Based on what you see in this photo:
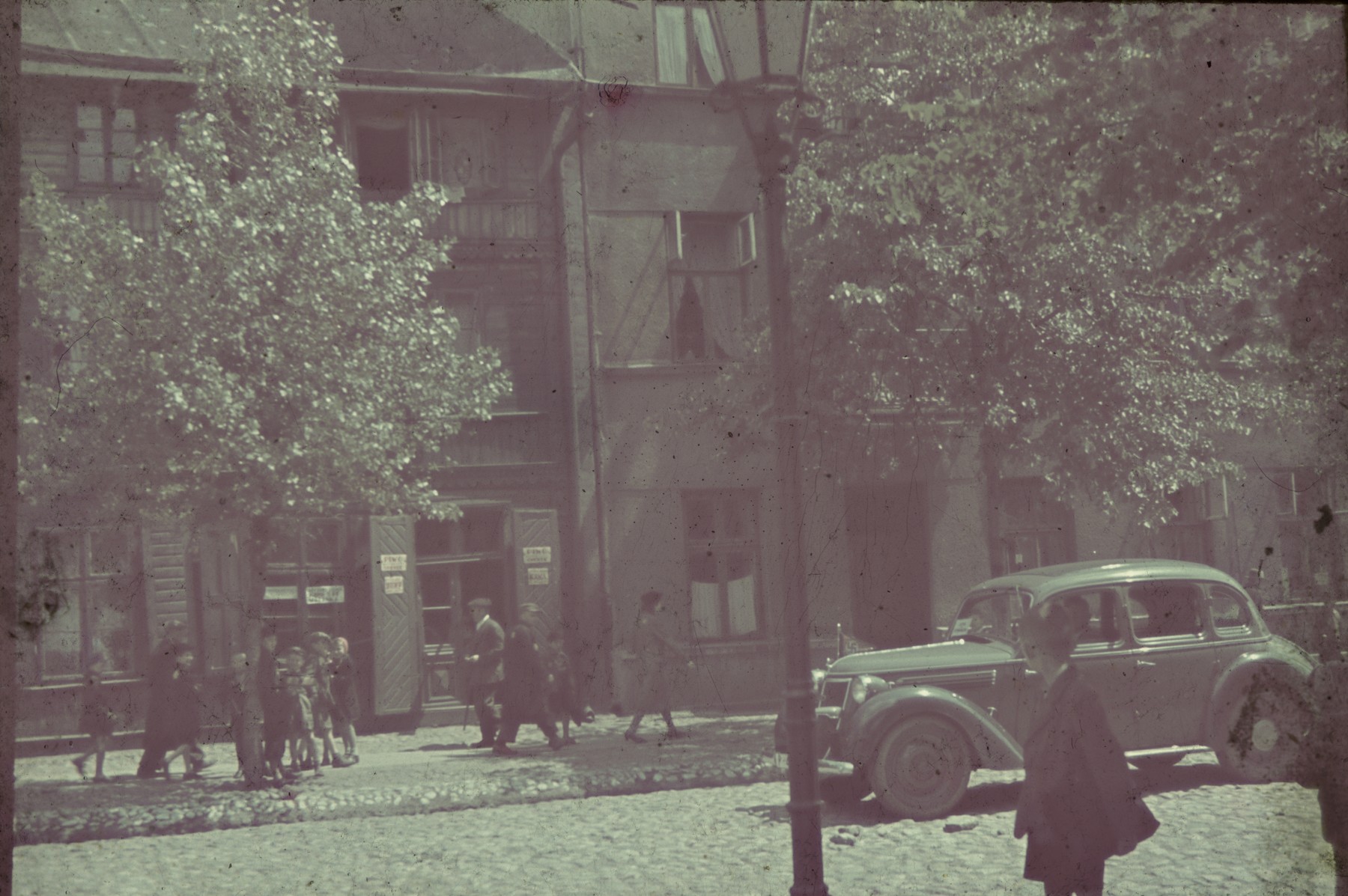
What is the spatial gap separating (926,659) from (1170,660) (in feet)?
6.14

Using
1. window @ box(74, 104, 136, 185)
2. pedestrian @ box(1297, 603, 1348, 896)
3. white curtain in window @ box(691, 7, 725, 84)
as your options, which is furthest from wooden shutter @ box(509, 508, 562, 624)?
pedestrian @ box(1297, 603, 1348, 896)

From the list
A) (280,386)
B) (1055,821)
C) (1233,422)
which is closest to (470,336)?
(280,386)

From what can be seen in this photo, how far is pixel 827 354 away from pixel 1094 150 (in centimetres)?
603

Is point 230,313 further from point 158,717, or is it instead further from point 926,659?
point 926,659

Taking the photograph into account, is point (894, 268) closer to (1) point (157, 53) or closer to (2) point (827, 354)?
(2) point (827, 354)

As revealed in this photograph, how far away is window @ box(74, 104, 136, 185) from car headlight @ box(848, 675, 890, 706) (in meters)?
11.7

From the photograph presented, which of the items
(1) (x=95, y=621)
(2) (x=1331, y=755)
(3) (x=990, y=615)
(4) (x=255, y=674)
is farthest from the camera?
(1) (x=95, y=621)

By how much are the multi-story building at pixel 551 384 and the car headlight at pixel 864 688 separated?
5524mm

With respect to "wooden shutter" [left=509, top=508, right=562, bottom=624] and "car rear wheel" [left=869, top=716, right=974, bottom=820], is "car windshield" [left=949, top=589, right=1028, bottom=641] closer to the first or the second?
"car rear wheel" [left=869, top=716, right=974, bottom=820]

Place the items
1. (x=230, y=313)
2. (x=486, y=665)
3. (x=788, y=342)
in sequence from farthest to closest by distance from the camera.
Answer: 1. (x=486, y=665)
2. (x=230, y=313)
3. (x=788, y=342)

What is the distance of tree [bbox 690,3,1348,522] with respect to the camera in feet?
28.1

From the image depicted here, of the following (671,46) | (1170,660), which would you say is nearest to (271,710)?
(1170,660)

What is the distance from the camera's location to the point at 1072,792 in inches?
205

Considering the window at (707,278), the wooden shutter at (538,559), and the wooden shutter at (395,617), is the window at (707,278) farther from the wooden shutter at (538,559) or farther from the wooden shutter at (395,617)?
the wooden shutter at (395,617)
